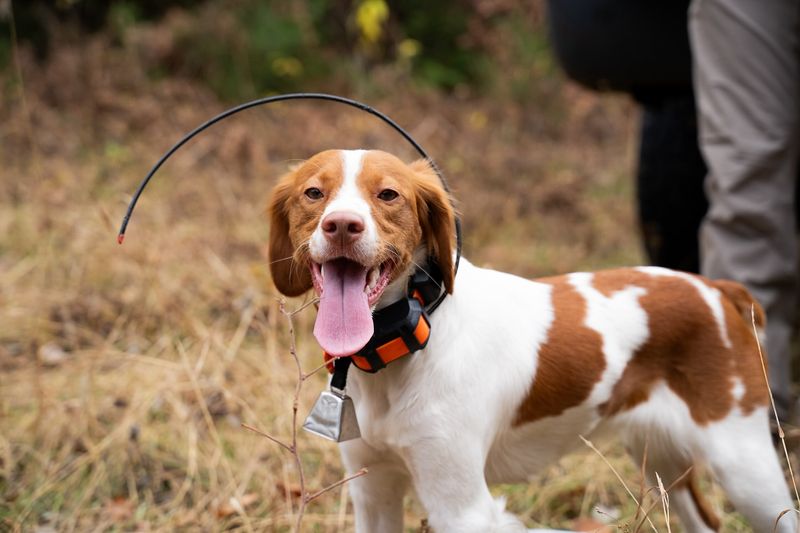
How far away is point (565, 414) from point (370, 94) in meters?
5.74

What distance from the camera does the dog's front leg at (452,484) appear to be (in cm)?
183

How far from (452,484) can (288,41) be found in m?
8.12

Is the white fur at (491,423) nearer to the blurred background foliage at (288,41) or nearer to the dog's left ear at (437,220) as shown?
the dog's left ear at (437,220)

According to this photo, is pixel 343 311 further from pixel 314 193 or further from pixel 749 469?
pixel 749 469

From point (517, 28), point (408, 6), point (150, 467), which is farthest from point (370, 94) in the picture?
point (150, 467)

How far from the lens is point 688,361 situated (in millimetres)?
2131

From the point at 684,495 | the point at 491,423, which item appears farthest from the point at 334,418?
the point at 684,495

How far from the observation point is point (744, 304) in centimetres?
229

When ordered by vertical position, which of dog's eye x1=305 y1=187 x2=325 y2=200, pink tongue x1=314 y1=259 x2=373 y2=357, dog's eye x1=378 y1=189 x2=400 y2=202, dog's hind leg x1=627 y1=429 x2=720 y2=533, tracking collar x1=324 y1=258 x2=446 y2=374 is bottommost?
dog's hind leg x1=627 y1=429 x2=720 y2=533

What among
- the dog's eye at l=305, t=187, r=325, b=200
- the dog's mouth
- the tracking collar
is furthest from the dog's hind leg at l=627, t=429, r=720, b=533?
the dog's eye at l=305, t=187, r=325, b=200

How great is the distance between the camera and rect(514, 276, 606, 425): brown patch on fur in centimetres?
202

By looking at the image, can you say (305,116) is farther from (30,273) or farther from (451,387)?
(451,387)

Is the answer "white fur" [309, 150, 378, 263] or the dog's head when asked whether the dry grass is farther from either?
"white fur" [309, 150, 378, 263]

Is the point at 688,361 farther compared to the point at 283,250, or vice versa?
the point at 688,361
